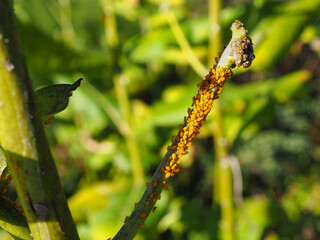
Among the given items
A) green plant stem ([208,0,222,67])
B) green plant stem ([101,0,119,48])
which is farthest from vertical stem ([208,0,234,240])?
green plant stem ([101,0,119,48])

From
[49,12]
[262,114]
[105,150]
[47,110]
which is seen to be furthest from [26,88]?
[105,150]

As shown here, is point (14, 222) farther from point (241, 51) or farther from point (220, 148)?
point (220, 148)

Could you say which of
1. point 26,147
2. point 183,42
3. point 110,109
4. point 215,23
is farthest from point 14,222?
point 110,109

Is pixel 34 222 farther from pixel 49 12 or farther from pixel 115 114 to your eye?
pixel 49 12

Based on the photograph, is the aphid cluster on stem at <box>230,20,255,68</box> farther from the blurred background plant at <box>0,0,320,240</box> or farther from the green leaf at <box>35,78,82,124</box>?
the blurred background plant at <box>0,0,320,240</box>

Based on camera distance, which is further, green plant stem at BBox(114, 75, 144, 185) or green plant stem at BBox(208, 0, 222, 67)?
green plant stem at BBox(114, 75, 144, 185)
